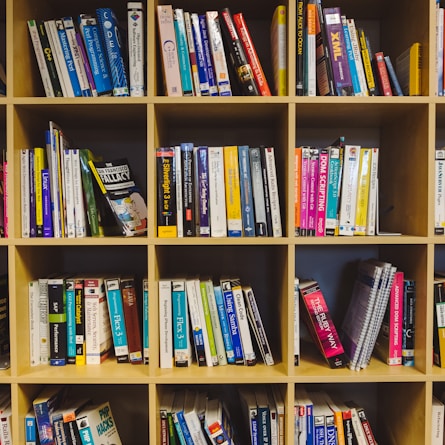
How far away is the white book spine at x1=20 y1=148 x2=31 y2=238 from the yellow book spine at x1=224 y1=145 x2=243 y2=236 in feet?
1.87

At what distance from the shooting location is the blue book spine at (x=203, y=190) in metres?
1.26

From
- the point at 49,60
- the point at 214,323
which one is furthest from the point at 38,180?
the point at 214,323

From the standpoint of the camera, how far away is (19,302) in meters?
1.25

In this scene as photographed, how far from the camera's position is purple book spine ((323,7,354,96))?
4.11 feet

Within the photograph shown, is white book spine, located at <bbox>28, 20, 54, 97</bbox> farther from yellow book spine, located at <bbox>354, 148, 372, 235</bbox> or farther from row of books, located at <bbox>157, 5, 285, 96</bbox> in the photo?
yellow book spine, located at <bbox>354, 148, 372, 235</bbox>

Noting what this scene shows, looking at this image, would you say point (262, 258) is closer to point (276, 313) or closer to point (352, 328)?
point (276, 313)

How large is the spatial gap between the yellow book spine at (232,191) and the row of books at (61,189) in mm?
306

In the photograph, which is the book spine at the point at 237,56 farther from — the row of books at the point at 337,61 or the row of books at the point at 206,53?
the row of books at the point at 337,61

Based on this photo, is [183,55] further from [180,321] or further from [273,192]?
[180,321]

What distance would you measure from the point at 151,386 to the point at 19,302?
0.45m

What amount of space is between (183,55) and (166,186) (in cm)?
38

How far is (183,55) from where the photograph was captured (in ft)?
4.10

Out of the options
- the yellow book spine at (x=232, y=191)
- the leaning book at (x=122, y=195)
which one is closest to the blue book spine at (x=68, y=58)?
the leaning book at (x=122, y=195)

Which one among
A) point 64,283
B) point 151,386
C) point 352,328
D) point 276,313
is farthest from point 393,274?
point 64,283
